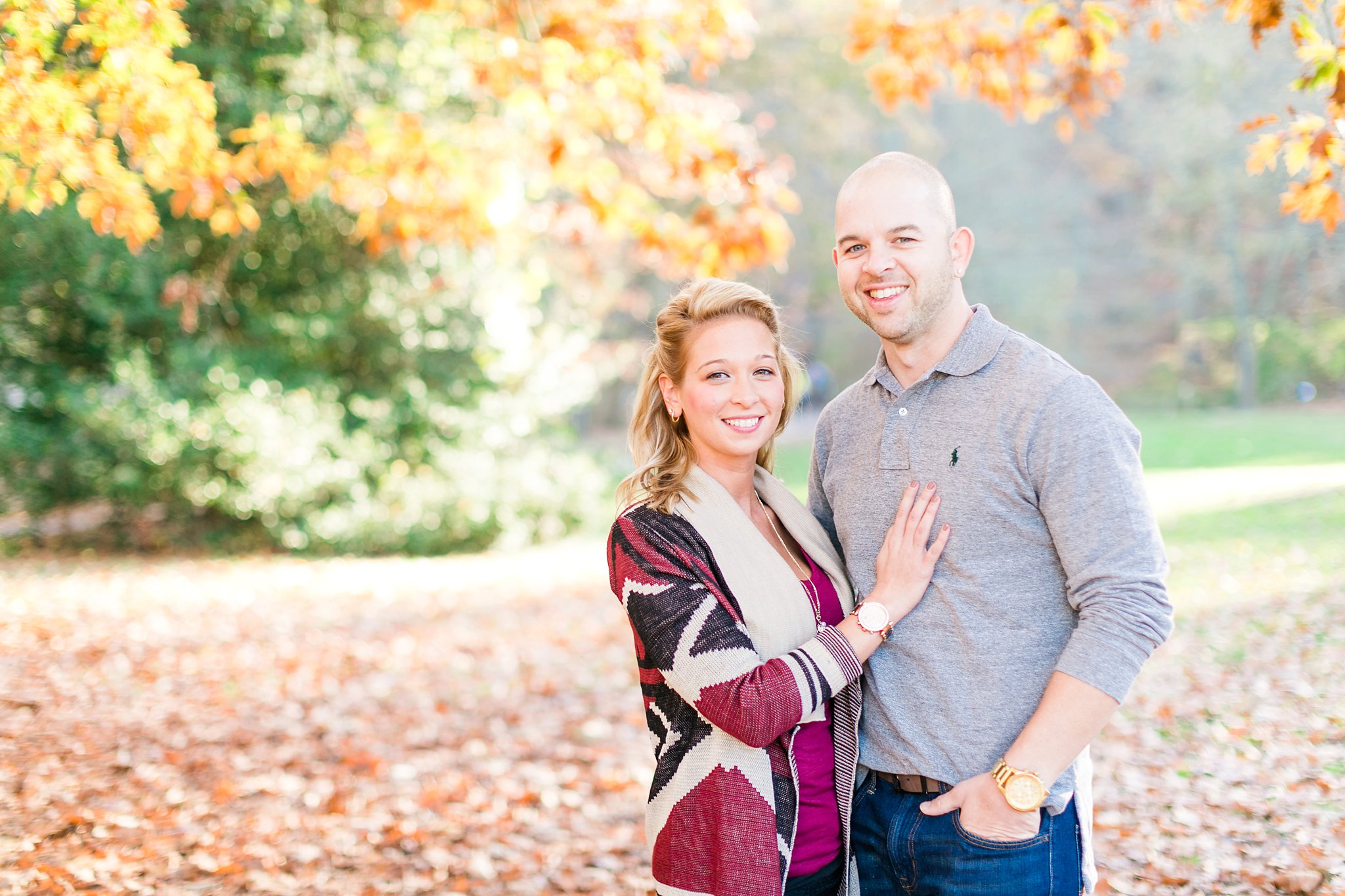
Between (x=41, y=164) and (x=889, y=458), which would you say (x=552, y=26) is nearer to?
(x=41, y=164)

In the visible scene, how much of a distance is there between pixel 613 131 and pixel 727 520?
4.68m

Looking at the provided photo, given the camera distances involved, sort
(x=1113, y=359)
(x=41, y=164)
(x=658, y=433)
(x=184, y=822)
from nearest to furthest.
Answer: (x=658, y=433)
(x=41, y=164)
(x=184, y=822)
(x=1113, y=359)

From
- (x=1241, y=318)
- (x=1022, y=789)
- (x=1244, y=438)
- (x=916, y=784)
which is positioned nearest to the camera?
(x=1022, y=789)

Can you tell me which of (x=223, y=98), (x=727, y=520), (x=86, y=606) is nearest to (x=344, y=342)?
(x=223, y=98)

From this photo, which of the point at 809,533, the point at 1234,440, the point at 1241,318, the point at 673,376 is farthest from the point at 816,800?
the point at 1241,318

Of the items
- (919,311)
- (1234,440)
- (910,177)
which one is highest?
(910,177)

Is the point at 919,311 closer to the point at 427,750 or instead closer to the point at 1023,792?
the point at 1023,792

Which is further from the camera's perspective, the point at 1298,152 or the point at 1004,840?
the point at 1298,152

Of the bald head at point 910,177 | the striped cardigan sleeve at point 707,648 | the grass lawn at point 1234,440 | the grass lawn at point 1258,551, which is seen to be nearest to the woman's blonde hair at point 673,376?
the striped cardigan sleeve at point 707,648

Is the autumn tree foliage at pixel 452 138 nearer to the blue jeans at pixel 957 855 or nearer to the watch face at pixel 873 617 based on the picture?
the watch face at pixel 873 617

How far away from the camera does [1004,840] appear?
221 centimetres

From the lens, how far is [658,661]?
2348 mm

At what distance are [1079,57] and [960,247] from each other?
3.52m

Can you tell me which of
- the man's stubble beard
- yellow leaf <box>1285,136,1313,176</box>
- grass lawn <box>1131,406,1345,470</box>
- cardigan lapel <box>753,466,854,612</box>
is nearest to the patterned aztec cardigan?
cardigan lapel <box>753,466,854,612</box>
